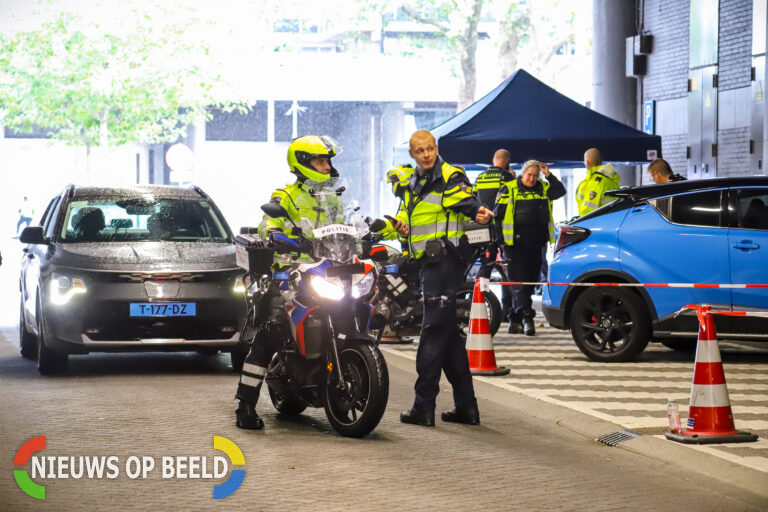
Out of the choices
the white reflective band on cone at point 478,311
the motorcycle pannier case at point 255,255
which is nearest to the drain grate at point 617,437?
the motorcycle pannier case at point 255,255

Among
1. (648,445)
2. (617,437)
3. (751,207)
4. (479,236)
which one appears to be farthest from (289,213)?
(751,207)

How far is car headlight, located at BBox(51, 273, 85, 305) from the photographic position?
437 inches

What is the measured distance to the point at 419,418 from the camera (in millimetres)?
8930

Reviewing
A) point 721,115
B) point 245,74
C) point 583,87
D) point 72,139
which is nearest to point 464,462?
point 721,115

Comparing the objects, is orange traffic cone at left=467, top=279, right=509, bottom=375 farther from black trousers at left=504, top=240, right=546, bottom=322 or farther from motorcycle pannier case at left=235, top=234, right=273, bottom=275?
black trousers at left=504, top=240, right=546, bottom=322

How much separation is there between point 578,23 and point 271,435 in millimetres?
37740

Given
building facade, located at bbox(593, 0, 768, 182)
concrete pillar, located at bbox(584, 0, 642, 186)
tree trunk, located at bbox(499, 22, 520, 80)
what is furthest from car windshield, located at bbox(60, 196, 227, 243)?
tree trunk, located at bbox(499, 22, 520, 80)

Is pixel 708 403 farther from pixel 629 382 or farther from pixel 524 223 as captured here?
pixel 524 223

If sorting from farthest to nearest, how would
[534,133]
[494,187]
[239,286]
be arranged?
[534,133]
[494,187]
[239,286]

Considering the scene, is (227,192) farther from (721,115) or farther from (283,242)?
(283,242)

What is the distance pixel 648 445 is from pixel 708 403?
0.44 m

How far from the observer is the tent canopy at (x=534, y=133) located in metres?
17.1

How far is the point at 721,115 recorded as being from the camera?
19312 mm

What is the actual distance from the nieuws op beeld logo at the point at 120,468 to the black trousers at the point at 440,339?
5.31 feet
